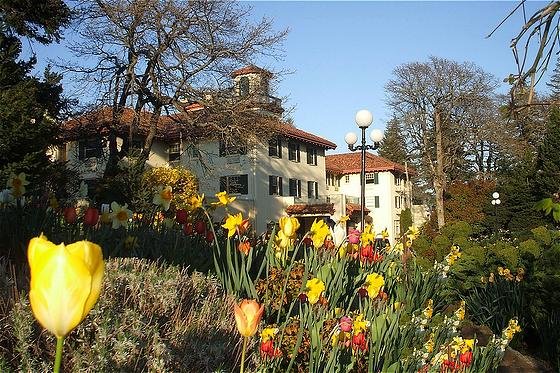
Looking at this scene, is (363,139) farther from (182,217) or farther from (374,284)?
(374,284)

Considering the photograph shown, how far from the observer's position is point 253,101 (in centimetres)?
2056

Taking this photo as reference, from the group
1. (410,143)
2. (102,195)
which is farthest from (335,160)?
(102,195)

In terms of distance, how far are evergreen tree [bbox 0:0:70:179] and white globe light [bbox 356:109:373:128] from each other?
8.56 m

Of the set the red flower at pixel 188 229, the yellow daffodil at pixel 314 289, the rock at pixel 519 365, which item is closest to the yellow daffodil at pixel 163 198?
the red flower at pixel 188 229

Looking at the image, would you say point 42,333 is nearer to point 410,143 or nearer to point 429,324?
point 429,324

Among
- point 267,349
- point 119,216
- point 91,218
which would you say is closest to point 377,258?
point 119,216

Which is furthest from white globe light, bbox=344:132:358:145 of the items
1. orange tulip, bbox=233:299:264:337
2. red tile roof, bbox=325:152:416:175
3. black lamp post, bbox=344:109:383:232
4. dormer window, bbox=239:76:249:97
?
red tile roof, bbox=325:152:416:175

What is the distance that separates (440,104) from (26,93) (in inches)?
986

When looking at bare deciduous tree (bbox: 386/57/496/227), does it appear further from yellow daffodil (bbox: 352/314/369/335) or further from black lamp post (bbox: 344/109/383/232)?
yellow daffodil (bbox: 352/314/369/335)

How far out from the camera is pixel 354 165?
1925 inches

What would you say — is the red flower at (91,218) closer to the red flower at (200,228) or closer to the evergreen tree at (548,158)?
the red flower at (200,228)

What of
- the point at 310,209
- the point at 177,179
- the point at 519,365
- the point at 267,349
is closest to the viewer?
the point at 267,349

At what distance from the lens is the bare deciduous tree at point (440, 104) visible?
112 feet

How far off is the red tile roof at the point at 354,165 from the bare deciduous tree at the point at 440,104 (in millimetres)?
11607
